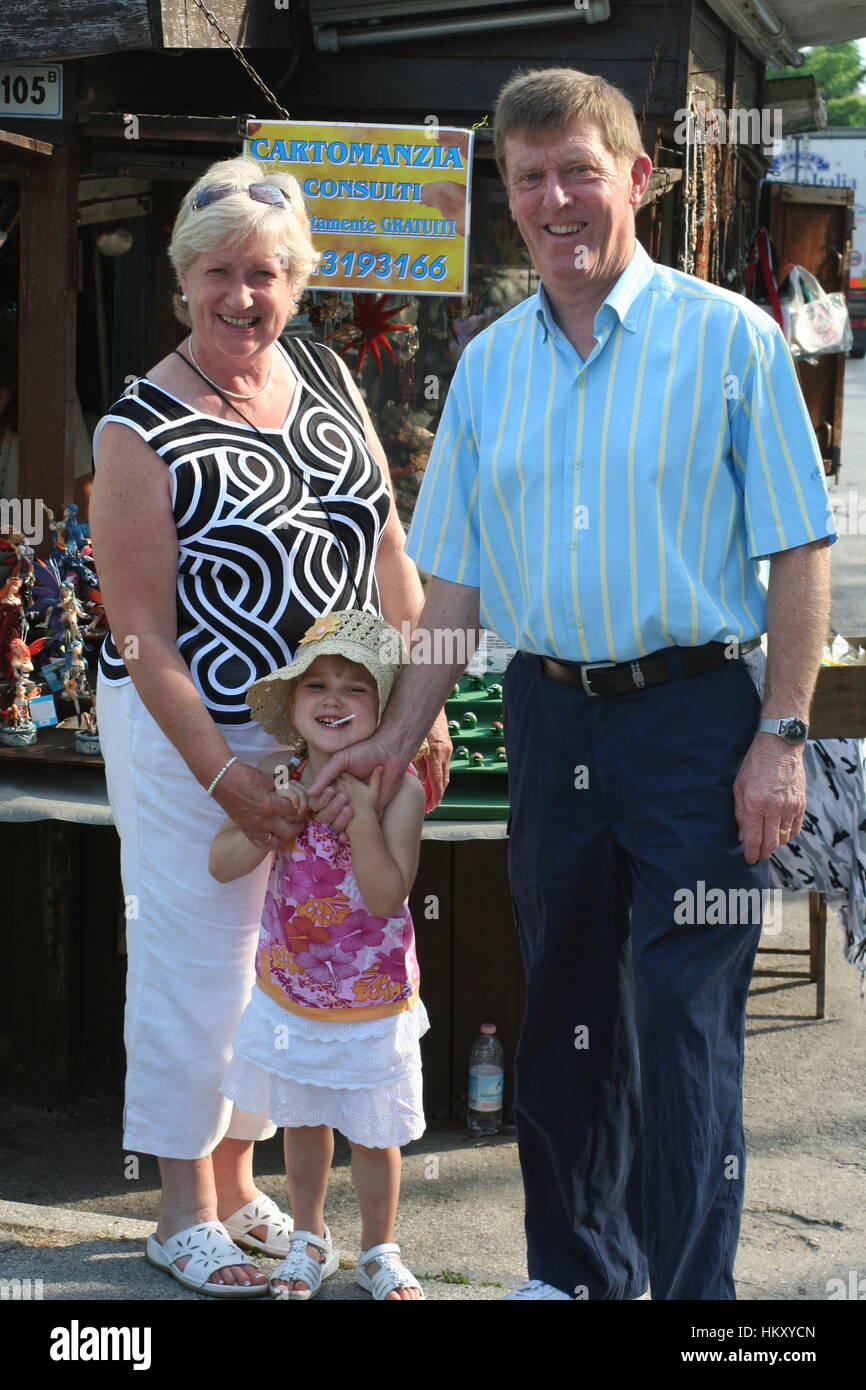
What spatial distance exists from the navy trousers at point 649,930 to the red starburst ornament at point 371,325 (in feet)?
10.1

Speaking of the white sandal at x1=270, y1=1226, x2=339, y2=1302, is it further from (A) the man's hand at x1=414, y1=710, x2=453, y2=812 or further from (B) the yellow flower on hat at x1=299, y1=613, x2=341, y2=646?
(B) the yellow flower on hat at x1=299, y1=613, x2=341, y2=646

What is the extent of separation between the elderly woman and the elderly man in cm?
47

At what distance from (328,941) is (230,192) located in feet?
4.59

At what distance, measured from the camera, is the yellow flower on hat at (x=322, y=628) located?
283cm

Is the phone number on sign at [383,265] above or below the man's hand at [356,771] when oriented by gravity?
above

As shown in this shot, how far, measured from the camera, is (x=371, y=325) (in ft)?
18.4

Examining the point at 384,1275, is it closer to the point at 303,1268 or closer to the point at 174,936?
the point at 303,1268

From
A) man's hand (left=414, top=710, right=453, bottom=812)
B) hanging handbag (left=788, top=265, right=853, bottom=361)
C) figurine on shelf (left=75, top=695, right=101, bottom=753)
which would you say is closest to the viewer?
man's hand (left=414, top=710, right=453, bottom=812)

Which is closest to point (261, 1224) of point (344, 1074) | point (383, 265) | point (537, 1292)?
point (344, 1074)

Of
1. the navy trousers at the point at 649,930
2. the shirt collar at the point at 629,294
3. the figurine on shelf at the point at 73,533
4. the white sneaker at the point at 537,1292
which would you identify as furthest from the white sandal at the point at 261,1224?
the figurine on shelf at the point at 73,533

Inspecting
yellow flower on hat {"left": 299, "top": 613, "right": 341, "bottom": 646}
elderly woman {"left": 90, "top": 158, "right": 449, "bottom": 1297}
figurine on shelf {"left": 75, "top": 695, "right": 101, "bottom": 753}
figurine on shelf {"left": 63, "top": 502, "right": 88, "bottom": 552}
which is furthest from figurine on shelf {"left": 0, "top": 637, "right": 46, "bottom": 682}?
yellow flower on hat {"left": 299, "top": 613, "right": 341, "bottom": 646}

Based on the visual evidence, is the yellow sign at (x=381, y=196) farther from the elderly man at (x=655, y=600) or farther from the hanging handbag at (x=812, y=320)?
the hanging handbag at (x=812, y=320)

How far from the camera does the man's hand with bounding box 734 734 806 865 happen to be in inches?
97.8
